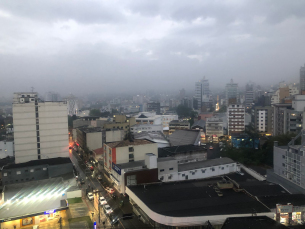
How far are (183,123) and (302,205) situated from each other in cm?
1620

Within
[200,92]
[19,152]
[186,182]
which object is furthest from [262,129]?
[200,92]

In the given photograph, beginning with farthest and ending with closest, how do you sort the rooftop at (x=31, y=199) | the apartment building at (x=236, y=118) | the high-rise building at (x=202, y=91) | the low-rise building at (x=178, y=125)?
the high-rise building at (x=202, y=91) → the low-rise building at (x=178, y=125) → the apartment building at (x=236, y=118) → the rooftop at (x=31, y=199)

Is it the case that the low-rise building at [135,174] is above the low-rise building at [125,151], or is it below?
below

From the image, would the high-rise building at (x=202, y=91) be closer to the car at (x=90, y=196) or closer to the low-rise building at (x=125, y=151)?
the low-rise building at (x=125, y=151)

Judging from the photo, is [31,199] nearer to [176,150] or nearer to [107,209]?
[107,209]

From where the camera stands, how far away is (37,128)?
Answer: 1173 centimetres

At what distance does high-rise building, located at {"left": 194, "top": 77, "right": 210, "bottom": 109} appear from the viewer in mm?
52941

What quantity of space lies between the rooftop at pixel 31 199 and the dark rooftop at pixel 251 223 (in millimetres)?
4449

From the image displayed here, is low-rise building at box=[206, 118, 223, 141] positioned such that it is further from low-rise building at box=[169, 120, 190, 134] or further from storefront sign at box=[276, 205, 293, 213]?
storefront sign at box=[276, 205, 293, 213]

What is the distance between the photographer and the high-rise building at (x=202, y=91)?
174 ft


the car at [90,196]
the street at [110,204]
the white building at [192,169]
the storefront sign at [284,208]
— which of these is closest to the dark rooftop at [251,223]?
the storefront sign at [284,208]

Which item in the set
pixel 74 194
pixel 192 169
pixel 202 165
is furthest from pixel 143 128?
pixel 74 194

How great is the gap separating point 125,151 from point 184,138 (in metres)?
6.87

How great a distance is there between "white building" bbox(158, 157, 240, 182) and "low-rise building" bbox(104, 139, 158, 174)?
2.62 feet
